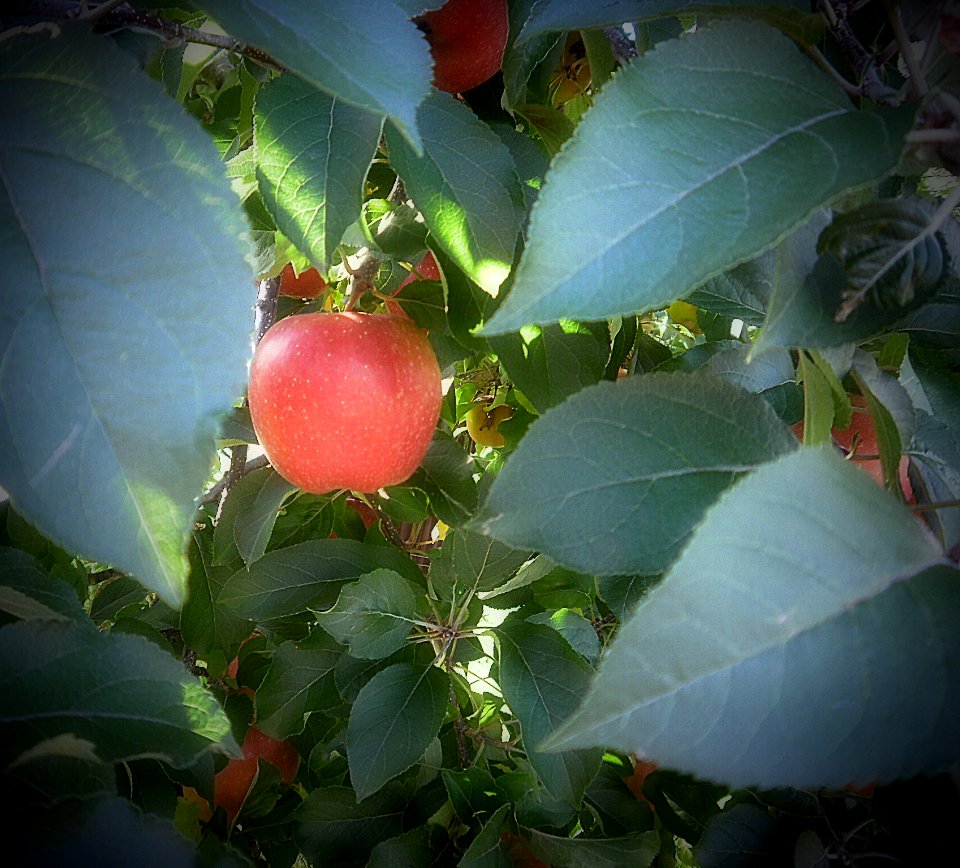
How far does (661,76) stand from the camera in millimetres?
309

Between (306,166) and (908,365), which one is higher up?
(306,166)

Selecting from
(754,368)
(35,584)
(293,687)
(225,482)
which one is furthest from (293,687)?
(754,368)

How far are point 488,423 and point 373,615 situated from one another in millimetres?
471

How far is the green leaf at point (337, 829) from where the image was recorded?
81 centimetres

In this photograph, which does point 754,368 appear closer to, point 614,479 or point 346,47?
point 614,479

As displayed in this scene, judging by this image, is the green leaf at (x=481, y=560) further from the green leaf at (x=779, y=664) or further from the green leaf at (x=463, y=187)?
the green leaf at (x=779, y=664)

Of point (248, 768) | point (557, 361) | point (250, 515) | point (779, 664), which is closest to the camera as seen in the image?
point (779, 664)

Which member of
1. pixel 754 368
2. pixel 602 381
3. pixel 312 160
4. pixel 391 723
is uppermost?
pixel 312 160

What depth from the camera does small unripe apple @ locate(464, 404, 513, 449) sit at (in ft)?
3.57

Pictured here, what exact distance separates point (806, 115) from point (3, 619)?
1.70ft

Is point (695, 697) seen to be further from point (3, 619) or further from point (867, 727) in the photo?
point (3, 619)

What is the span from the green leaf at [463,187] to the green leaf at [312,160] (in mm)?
40

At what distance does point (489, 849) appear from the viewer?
66cm

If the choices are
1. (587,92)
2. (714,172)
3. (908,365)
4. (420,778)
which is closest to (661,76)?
(714,172)
